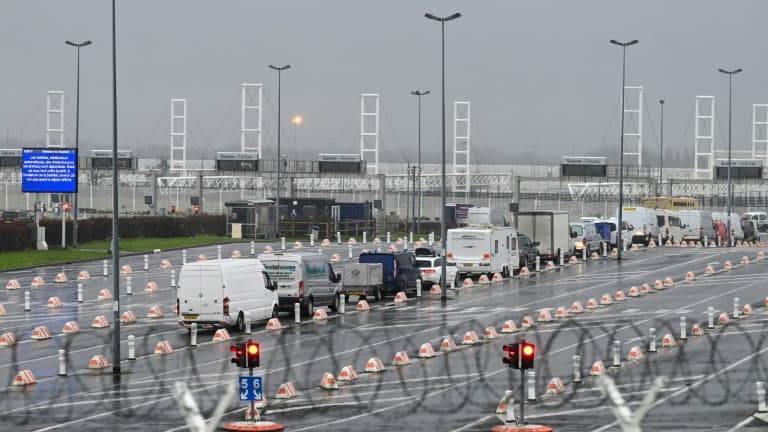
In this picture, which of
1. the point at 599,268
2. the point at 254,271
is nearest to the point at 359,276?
the point at 254,271

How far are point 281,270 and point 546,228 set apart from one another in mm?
26262

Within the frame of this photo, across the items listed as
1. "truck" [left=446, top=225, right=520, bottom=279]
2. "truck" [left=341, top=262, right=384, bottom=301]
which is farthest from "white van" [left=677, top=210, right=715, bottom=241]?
"truck" [left=341, top=262, right=384, bottom=301]

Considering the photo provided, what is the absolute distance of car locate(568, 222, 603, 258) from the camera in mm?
68875

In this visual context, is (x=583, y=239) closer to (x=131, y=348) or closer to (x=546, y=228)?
(x=546, y=228)

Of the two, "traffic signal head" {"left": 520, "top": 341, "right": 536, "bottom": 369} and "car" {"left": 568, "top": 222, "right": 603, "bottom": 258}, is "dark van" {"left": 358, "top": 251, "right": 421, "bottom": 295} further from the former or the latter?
"traffic signal head" {"left": 520, "top": 341, "right": 536, "bottom": 369}

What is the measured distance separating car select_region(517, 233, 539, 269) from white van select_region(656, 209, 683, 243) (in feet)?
73.3

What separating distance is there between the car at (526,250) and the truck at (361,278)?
605 inches

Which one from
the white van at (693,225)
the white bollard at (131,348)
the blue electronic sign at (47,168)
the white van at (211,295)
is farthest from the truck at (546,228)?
the white bollard at (131,348)

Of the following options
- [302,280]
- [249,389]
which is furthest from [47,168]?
[249,389]

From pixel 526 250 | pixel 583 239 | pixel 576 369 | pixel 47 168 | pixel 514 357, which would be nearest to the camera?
pixel 514 357

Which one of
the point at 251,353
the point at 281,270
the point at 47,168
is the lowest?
the point at 251,353

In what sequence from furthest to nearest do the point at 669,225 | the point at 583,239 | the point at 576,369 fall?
the point at 669,225
the point at 583,239
the point at 576,369

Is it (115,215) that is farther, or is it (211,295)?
(211,295)

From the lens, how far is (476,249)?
56281mm
